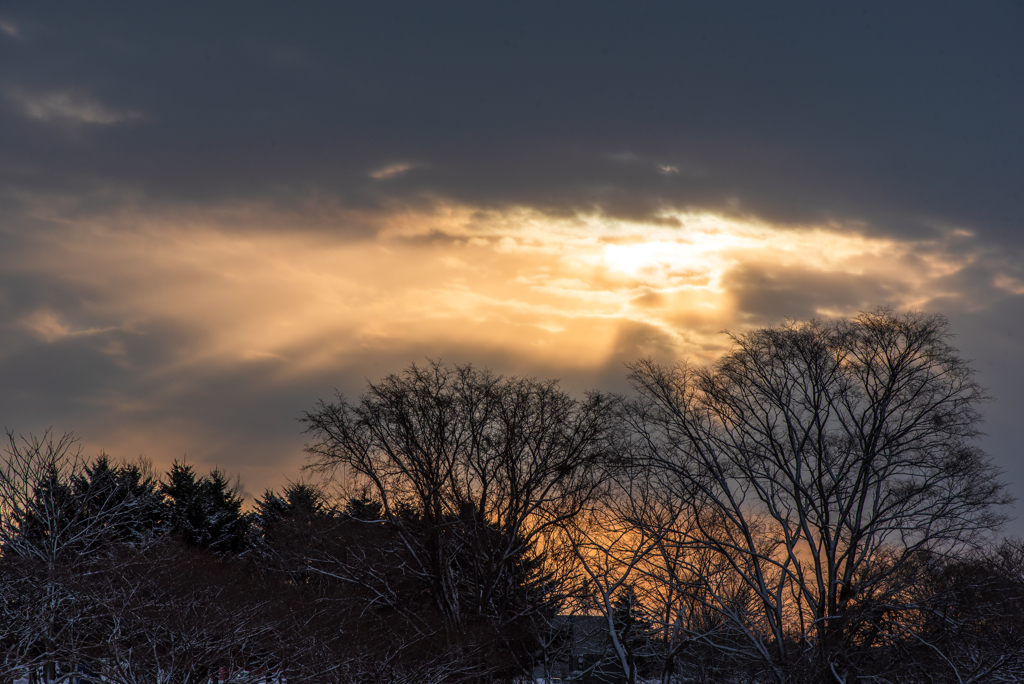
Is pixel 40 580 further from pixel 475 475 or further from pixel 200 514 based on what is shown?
pixel 200 514

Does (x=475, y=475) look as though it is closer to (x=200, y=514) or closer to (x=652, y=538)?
(x=652, y=538)

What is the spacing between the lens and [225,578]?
3953cm

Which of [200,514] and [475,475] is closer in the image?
[475,475]

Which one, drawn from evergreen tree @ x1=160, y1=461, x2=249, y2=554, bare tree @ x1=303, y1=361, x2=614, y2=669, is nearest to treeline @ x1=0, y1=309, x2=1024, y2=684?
bare tree @ x1=303, y1=361, x2=614, y2=669

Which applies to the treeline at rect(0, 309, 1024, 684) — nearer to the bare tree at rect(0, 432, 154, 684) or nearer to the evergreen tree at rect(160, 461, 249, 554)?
the bare tree at rect(0, 432, 154, 684)

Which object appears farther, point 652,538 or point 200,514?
point 200,514

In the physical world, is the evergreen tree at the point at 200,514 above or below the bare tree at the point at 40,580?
above

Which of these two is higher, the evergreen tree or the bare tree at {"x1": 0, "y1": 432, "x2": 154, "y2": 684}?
the evergreen tree

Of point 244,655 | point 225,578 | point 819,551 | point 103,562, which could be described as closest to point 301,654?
point 244,655

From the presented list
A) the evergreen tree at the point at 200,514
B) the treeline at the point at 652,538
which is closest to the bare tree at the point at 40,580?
the treeline at the point at 652,538

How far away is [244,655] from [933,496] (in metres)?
25.0

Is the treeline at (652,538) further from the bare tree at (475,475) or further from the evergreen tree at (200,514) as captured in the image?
the evergreen tree at (200,514)

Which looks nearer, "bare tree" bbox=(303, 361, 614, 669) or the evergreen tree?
"bare tree" bbox=(303, 361, 614, 669)

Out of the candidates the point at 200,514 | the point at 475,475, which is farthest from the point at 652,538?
the point at 200,514
